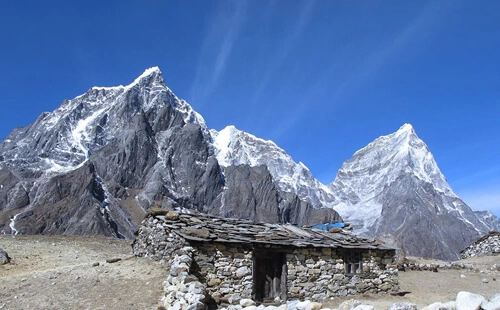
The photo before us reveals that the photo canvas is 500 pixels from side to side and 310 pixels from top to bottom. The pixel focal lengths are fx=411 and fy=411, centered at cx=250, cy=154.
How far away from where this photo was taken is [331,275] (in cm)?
1817

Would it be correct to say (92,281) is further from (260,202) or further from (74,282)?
(260,202)

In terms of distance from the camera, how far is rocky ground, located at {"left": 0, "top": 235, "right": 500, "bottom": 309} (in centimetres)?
1361

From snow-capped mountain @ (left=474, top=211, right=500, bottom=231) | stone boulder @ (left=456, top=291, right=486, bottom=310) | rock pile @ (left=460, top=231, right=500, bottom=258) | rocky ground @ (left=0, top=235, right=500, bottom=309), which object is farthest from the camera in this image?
snow-capped mountain @ (left=474, top=211, right=500, bottom=231)

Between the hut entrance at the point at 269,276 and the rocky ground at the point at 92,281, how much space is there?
2049 millimetres

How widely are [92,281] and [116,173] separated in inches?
5058

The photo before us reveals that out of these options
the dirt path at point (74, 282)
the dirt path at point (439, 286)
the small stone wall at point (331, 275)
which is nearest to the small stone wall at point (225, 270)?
the dirt path at point (74, 282)

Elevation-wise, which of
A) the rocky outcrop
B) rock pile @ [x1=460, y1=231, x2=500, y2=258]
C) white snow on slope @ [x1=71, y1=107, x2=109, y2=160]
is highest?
white snow on slope @ [x1=71, y1=107, x2=109, y2=160]

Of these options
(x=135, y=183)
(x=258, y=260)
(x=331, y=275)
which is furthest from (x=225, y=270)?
(x=135, y=183)

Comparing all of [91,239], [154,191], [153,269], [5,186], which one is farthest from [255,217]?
[153,269]

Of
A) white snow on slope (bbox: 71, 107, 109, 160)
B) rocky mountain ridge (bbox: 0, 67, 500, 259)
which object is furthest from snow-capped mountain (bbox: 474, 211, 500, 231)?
white snow on slope (bbox: 71, 107, 109, 160)

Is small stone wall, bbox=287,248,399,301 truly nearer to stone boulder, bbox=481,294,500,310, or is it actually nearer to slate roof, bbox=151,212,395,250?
slate roof, bbox=151,212,395,250

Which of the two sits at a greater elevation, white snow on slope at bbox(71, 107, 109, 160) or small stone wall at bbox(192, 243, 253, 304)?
white snow on slope at bbox(71, 107, 109, 160)

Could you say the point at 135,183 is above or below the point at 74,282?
above

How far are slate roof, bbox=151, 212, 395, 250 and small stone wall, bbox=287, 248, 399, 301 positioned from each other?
48 centimetres
